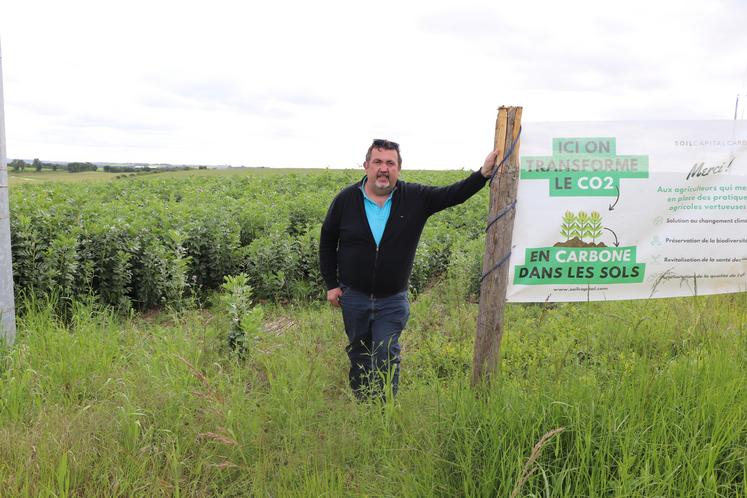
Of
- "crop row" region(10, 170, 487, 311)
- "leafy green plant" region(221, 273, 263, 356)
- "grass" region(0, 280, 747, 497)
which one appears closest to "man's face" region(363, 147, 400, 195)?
"grass" region(0, 280, 747, 497)

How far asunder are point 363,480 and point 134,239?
19.1 feet

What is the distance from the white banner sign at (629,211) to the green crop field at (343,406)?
49 centimetres

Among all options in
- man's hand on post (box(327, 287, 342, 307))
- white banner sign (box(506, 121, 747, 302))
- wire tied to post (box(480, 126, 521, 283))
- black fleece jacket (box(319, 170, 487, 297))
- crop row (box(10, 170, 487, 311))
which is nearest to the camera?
wire tied to post (box(480, 126, 521, 283))

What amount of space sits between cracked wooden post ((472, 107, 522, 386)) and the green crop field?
0.98ft

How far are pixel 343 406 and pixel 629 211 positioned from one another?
258 cm

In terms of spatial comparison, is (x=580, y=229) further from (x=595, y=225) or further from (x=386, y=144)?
(x=386, y=144)

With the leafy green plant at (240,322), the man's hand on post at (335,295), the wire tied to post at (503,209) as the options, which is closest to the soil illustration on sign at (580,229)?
the wire tied to post at (503,209)

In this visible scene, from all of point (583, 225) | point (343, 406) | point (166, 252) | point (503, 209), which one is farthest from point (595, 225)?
point (166, 252)

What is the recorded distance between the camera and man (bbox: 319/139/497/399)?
4.61 meters

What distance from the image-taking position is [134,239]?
799 cm

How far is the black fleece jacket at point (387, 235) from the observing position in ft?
15.3

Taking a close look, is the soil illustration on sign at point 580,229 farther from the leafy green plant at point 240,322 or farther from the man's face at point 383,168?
the leafy green plant at point 240,322

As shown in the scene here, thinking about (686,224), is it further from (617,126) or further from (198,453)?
(198,453)

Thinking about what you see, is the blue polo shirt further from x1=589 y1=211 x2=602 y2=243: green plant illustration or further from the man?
x1=589 y1=211 x2=602 y2=243: green plant illustration
